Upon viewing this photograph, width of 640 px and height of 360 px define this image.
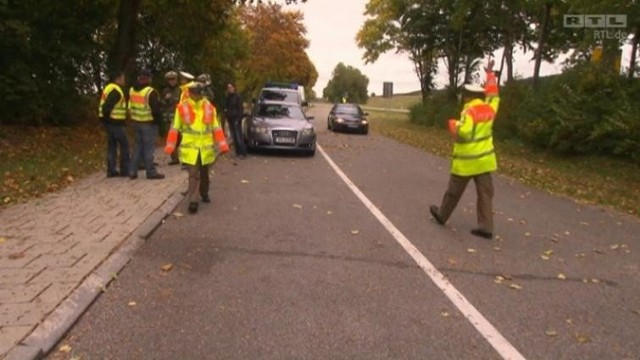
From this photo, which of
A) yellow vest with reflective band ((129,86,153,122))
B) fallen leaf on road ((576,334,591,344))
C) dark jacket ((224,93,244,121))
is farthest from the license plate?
fallen leaf on road ((576,334,591,344))

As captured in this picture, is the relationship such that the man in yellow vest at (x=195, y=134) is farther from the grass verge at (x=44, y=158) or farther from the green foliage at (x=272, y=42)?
the green foliage at (x=272, y=42)

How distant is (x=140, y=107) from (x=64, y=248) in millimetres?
4745

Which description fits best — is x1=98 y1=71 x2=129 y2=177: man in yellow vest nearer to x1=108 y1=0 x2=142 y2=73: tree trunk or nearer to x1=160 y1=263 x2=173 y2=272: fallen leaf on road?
x1=160 y1=263 x2=173 y2=272: fallen leaf on road

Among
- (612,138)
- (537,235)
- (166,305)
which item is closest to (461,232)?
(537,235)

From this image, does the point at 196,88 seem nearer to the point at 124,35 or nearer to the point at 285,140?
the point at 285,140

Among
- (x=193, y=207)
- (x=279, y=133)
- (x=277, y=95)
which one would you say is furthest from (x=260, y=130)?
(x=193, y=207)

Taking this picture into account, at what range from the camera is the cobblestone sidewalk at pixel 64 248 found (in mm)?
4371

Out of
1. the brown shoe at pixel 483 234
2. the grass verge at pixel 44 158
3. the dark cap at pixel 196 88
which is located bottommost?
the brown shoe at pixel 483 234

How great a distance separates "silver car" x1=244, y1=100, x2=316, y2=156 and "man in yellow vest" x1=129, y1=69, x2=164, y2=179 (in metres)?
5.71

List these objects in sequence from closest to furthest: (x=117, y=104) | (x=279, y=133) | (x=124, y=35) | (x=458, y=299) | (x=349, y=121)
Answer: (x=458, y=299) < (x=117, y=104) < (x=279, y=133) < (x=124, y=35) < (x=349, y=121)

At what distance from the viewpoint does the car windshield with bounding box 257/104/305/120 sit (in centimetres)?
1766

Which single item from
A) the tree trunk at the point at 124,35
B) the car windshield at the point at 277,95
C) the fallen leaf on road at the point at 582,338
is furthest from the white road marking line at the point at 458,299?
the car windshield at the point at 277,95

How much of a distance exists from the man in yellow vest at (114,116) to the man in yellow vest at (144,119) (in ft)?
0.59

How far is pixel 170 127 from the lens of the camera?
10383 mm
